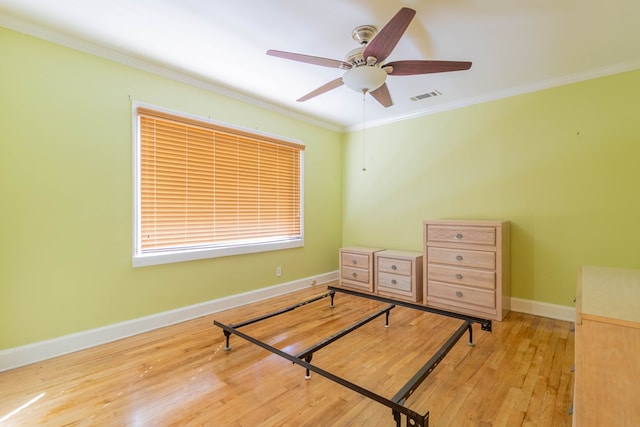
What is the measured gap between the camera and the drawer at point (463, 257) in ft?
9.69

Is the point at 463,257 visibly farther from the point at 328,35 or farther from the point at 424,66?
the point at 328,35

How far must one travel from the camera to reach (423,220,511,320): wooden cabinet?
2922 mm

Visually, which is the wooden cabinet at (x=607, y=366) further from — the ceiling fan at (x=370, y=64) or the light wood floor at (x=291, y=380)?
the ceiling fan at (x=370, y=64)

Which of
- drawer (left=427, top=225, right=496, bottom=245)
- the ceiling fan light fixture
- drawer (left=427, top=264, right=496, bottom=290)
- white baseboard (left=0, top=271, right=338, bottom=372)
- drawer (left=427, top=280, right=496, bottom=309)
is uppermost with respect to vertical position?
the ceiling fan light fixture

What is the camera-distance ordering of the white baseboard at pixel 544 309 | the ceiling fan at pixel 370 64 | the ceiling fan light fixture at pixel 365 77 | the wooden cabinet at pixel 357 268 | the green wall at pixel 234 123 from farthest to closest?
1. the wooden cabinet at pixel 357 268
2. the white baseboard at pixel 544 309
3. the green wall at pixel 234 123
4. the ceiling fan light fixture at pixel 365 77
5. the ceiling fan at pixel 370 64

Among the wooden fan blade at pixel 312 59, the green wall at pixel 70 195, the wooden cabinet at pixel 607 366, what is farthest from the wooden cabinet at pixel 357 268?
the wooden cabinet at pixel 607 366

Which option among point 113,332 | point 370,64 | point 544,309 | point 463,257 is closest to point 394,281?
point 463,257

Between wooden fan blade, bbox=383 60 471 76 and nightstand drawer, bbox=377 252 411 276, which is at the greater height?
wooden fan blade, bbox=383 60 471 76

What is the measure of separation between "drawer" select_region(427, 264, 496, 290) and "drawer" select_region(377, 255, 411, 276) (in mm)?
299

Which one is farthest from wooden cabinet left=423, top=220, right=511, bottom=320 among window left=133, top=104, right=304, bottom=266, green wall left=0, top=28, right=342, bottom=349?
green wall left=0, top=28, right=342, bottom=349

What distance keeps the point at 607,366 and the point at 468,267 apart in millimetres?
1943

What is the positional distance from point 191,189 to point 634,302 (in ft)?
11.1

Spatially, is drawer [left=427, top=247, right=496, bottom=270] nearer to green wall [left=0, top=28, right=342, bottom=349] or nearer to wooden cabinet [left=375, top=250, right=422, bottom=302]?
wooden cabinet [left=375, top=250, right=422, bottom=302]

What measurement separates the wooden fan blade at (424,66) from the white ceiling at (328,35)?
32 centimetres
